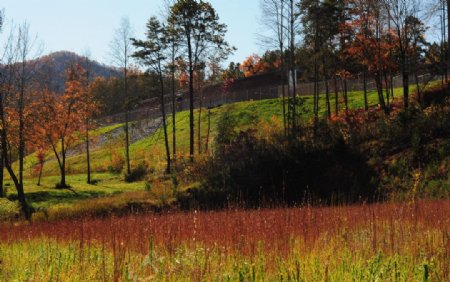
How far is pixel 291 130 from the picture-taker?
90.3 feet

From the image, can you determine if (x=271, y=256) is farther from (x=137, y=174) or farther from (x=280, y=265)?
(x=137, y=174)

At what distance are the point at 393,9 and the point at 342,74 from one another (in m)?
10.5

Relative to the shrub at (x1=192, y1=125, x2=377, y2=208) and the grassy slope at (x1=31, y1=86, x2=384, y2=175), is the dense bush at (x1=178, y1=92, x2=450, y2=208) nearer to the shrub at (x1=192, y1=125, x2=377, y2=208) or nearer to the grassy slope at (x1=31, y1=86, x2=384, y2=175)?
the shrub at (x1=192, y1=125, x2=377, y2=208)

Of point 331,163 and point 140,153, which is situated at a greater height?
point 331,163

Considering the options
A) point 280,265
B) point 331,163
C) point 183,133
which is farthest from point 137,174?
point 280,265

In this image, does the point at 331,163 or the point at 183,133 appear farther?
the point at 183,133

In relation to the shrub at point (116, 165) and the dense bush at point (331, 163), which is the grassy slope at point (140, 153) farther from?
the dense bush at point (331, 163)

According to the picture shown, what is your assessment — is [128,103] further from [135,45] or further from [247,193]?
[247,193]

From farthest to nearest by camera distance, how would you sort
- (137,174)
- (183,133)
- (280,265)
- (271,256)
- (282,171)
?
(183,133), (137,174), (282,171), (271,256), (280,265)

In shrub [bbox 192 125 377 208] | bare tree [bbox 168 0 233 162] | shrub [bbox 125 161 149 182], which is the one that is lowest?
shrub [bbox 125 161 149 182]

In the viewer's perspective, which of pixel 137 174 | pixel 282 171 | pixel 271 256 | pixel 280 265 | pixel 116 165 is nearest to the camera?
pixel 280 265

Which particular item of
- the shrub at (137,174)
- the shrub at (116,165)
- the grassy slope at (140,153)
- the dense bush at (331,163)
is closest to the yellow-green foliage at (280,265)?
the dense bush at (331,163)

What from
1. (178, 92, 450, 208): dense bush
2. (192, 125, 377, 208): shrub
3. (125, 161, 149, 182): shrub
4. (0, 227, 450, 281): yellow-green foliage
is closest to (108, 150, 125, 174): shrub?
(125, 161, 149, 182): shrub

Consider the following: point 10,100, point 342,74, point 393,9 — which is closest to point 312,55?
point 342,74
